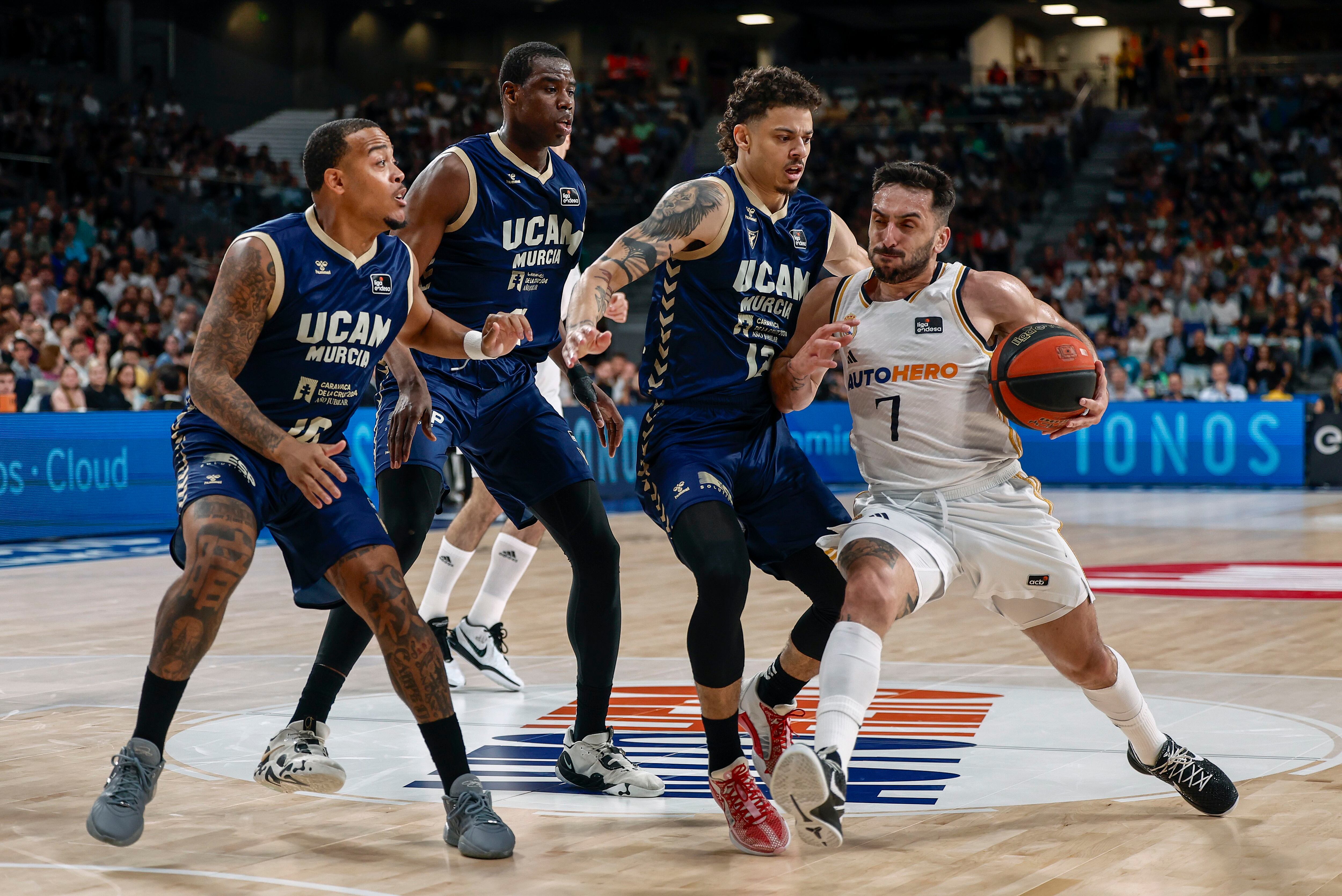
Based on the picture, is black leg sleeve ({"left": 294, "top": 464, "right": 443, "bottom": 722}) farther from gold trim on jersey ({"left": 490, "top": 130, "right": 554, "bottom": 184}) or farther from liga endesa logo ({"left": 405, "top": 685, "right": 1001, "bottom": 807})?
gold trim on jersey ({"left": 490, "top": 130, "right": 554, "bottom": 184})

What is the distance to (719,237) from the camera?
4.61m

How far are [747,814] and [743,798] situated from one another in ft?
0.17

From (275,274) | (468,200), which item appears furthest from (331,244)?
(468,200)

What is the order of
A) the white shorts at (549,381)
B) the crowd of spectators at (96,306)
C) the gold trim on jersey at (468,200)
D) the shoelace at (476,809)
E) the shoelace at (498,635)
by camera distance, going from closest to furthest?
the shoelace at (476,809) → the gold trim on jersey at (468,200) → the shoelace at (498,635) → the white shorts at (549,381) → the crowd of spectators at (96,306)

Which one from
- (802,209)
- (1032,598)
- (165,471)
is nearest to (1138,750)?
(1032,598)

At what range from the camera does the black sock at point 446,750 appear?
13.2ft

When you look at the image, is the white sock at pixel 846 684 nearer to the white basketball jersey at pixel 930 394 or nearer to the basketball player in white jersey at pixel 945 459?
the basketball player in white jersey at pixel 945 459

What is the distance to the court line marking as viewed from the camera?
3514 mm

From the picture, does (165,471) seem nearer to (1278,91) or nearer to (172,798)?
(172,798)

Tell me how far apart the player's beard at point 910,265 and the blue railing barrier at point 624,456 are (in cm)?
798

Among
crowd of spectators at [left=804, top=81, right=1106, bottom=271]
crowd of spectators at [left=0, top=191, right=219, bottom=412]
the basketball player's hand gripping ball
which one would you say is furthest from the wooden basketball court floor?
crowd of spectators at [left=804, top=81, right=1106, bottom=271]

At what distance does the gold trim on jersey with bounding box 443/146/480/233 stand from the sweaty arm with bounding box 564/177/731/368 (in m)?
0.63

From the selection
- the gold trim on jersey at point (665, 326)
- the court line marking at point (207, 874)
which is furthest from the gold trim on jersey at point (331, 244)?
the court line marking at point (207, 874)

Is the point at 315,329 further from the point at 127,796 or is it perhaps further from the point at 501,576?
the point at 501,576
